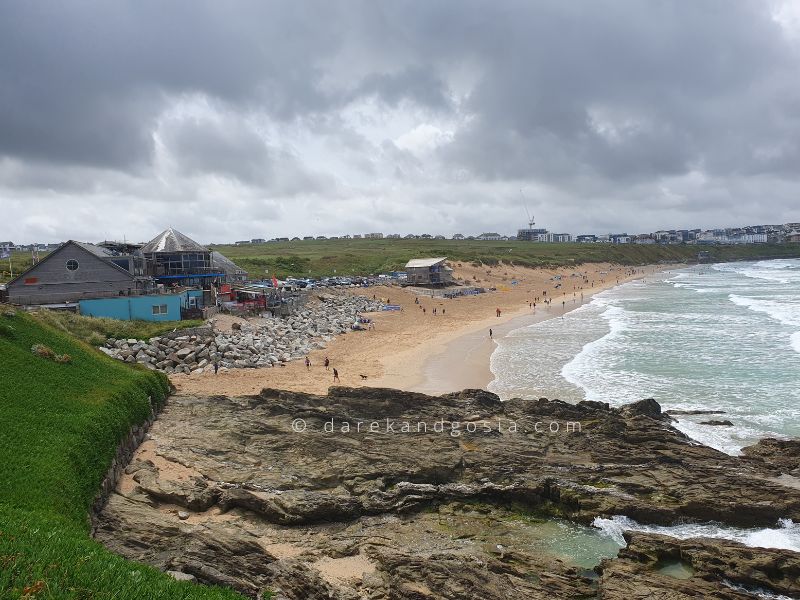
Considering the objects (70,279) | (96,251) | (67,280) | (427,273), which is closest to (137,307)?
(70,279)

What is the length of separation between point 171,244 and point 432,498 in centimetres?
3853

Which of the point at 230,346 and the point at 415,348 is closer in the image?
the point at 230,346

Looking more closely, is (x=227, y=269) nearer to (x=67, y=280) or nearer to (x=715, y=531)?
(x=67, y=280)

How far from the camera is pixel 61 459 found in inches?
515

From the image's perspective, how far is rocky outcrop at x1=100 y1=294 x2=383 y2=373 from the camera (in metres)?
30.0

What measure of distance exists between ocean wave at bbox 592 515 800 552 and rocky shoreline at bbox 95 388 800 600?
221mm

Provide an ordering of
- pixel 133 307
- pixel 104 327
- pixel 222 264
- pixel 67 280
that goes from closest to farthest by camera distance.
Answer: pixel 104 327 → pixel 67 280 → pixel 133 307 → pixel 222 264

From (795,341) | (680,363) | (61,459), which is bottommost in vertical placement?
(680,363)

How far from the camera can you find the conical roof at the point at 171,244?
1797 inches

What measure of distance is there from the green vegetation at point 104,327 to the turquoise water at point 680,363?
2117 centimetres

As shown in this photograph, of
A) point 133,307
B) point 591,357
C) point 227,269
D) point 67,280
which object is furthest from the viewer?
point 227,269

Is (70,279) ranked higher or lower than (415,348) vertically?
higher

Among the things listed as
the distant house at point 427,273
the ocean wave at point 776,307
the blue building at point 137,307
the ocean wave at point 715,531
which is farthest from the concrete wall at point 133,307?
the ocean wave at point 776,307

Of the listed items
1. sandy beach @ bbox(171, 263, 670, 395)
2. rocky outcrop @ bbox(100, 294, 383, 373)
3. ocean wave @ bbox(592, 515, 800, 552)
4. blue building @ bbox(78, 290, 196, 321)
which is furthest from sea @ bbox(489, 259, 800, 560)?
blue building @ bbox(78, 290, 196, 321)
